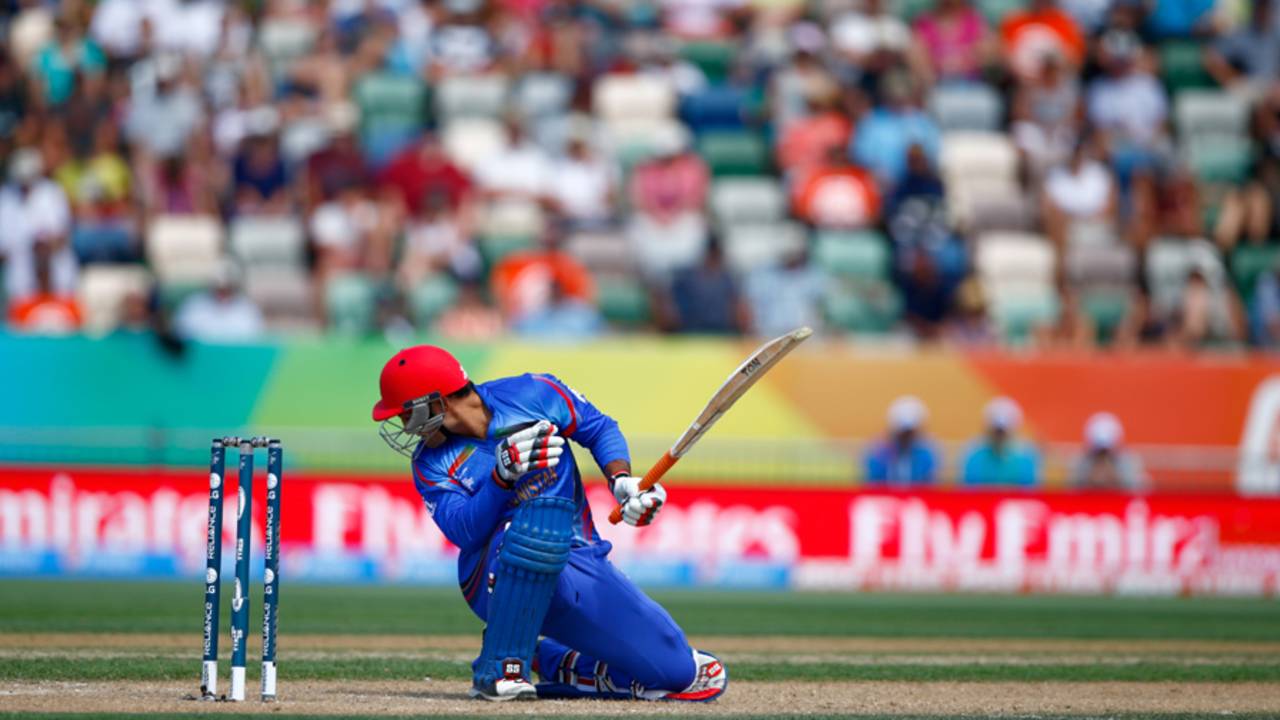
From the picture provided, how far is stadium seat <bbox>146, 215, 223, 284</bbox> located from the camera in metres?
18.8

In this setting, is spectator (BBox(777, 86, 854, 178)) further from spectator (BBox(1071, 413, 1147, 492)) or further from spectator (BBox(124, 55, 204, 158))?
spectator (BBox(124, 55, 204, 158))

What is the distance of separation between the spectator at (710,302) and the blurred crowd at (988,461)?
1.85 meters

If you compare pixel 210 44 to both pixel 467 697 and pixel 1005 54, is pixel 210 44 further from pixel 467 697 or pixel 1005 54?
pixel 467 697

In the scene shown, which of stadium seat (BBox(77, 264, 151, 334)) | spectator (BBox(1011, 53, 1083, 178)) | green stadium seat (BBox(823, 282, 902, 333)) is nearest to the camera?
stadium seat (BBox(77, 264, 151, 334))

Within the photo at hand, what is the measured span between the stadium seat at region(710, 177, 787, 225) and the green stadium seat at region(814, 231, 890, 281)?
0.79 metres

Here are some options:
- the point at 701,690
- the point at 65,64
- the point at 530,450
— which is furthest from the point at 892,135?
the point at 530,450

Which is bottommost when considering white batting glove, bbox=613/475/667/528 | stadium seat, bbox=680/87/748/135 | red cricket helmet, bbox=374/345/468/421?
white batting glove, bbox=613/475/667/528

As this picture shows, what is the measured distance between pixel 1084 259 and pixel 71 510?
1058cm

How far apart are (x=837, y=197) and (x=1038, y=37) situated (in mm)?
4614

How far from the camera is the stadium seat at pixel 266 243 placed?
19125 mm

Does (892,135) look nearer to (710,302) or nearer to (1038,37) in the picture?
(1038,37)

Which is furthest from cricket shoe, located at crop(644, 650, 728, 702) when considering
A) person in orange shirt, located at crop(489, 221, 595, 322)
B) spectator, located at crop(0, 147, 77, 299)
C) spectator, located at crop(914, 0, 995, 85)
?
spectator, located at crop(914, 0, 995, 85)

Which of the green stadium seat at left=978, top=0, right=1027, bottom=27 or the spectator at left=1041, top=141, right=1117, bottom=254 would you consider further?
the green stadium seat at left=978, top=0, right=1027, bottom=27

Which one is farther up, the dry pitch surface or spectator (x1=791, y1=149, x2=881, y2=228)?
spectator (x1=791, y1=149, x2=881, y2=228)
